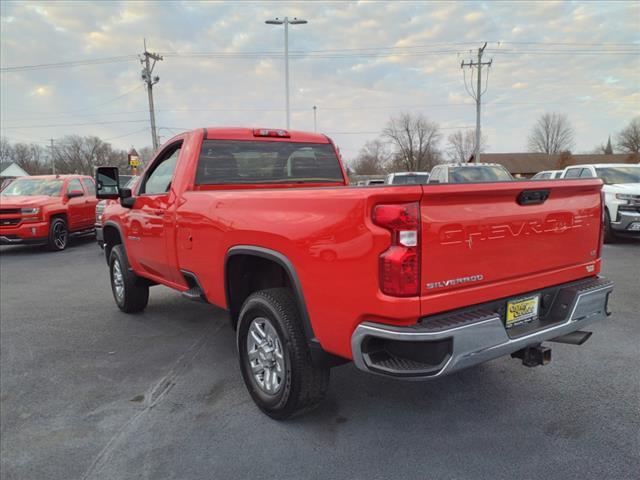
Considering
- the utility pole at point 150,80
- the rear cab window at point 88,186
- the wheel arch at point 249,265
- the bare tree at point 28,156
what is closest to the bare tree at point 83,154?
the bare tree at point 28,156

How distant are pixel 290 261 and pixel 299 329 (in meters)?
0.45

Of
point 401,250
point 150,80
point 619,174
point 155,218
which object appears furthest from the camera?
point 150,80

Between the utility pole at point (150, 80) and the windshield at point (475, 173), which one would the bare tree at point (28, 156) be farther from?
the windshield at point (475, 173)

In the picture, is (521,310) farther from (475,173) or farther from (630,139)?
(630,139)

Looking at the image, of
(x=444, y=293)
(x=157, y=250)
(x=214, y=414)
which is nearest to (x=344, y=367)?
(x=214, y=414)

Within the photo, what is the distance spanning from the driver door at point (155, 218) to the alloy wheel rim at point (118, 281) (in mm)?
709

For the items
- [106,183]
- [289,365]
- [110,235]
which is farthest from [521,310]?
[110,235]

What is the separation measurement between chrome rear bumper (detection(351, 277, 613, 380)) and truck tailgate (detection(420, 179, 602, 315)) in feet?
0.36

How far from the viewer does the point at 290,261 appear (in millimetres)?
2580

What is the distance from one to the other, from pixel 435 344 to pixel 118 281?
15.6 feet

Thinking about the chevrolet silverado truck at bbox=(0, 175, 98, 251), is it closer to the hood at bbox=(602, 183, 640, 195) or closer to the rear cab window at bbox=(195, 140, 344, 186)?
the rear cab window at bbox=(195, 140, 344, 186)

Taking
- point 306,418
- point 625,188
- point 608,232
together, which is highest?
point 625,188

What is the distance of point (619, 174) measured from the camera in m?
10.8

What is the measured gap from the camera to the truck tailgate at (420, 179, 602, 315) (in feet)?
7.07
